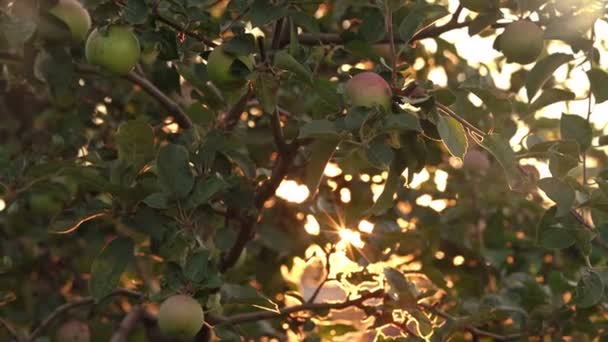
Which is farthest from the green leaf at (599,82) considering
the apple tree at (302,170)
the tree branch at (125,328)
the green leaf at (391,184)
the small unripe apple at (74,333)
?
the small unripe apple at (74,333)

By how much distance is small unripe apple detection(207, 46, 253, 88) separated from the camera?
1558 millimetres

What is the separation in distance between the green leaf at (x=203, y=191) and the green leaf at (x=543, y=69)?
574 mm

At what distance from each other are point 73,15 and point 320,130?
64cm

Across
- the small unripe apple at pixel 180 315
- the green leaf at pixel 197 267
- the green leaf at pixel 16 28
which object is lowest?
the small unripe apple at pixel 180 315

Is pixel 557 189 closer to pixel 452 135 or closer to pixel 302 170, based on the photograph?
pixel 452 135

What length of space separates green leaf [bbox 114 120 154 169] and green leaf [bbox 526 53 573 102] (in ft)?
2.31

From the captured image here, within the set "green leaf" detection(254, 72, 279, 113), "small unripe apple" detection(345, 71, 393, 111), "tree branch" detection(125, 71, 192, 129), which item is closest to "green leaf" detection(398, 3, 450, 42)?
"small unripe apple" detection(345, 71, 393, 111)

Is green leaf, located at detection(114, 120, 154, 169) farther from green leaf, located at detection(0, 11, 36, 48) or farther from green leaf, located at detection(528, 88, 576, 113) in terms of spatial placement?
green leaf, located at detection(528, 88, 576, 113)

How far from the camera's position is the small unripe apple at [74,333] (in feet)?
7.88

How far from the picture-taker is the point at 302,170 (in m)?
2.52

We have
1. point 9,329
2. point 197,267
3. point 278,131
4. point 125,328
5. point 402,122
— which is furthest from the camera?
point 125,328

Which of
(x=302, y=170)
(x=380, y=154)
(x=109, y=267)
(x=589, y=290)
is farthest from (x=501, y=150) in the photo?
(x=302, y=170)

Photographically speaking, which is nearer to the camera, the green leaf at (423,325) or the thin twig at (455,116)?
the thin twig at (455,116)

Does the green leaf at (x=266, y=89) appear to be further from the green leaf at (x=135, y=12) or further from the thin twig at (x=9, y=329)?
the thin twig at (x=9, y=329)
